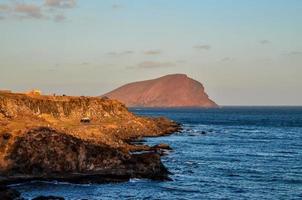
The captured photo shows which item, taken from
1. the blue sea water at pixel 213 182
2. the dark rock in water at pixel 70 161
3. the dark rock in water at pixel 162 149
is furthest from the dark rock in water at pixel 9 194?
the dark rock in water at pixel 162 149

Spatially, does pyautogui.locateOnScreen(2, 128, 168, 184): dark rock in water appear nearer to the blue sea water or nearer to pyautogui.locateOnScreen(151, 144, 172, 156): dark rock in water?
the blue sea water

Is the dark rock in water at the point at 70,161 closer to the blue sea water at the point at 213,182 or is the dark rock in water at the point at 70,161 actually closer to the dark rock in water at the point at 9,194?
the blue sea water at the point at 213,182

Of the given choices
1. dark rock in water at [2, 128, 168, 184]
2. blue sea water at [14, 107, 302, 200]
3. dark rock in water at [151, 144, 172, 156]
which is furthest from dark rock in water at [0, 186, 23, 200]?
dark rock in water at [151, 144, 172, 156]

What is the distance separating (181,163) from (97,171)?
67.2 feet

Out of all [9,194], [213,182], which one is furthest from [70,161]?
[213,182]

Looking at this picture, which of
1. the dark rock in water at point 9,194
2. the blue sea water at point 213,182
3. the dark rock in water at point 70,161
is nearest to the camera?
the dark rock in water at point 9,194

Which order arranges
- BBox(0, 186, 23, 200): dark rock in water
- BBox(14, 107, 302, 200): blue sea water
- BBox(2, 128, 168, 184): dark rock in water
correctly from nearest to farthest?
BBox(0, 186, 23, 200): dark rock in water, BBox(14, 107, 302, 200): blue sea water, BBox(2, 128, 168, 184): dark rock in water

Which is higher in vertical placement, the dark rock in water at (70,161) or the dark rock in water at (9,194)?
the dark rock in water at (70,161)

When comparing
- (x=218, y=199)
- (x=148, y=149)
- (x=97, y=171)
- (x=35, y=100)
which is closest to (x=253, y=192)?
(x=218, y=199)

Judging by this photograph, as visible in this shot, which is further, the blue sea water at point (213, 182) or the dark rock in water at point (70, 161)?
the dark rock in water at point (70, 161)

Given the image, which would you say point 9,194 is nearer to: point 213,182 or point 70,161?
point 70,161

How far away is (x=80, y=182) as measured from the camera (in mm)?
56188

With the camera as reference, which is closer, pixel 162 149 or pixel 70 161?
pixel 70 161

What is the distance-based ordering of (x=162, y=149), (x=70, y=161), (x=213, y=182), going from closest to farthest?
(x=70, y=161) < (x=213, y=182) < (x=162, y=149)
